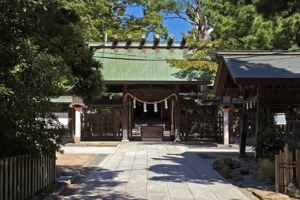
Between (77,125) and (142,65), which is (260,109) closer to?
(142,65)

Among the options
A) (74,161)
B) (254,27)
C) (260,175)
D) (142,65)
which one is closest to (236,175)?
(260,175)

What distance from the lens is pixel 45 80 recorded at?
550 centimetres

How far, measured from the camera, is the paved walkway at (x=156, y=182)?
6934mm

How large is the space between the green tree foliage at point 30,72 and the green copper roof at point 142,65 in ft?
41.8

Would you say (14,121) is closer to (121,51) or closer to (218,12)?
(218,12)

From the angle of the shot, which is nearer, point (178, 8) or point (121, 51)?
point (121, 51)

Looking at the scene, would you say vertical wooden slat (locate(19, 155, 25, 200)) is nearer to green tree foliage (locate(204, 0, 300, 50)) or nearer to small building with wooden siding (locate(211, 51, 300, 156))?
small building with wooden siding (locate(211, 51, 300, 156))

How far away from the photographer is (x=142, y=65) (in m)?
22.0

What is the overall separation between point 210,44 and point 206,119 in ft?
15.3

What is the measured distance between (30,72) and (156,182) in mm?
4375

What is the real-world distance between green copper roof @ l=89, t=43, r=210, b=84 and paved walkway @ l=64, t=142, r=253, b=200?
28.6 ft

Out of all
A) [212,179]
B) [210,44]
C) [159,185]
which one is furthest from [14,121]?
[210,44]

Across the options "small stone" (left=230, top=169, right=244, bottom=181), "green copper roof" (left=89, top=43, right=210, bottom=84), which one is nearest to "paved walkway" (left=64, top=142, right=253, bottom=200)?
"small stone" (left=230, top=169, right=244, bottom=181)

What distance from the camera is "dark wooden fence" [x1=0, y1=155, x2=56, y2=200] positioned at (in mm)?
5250
